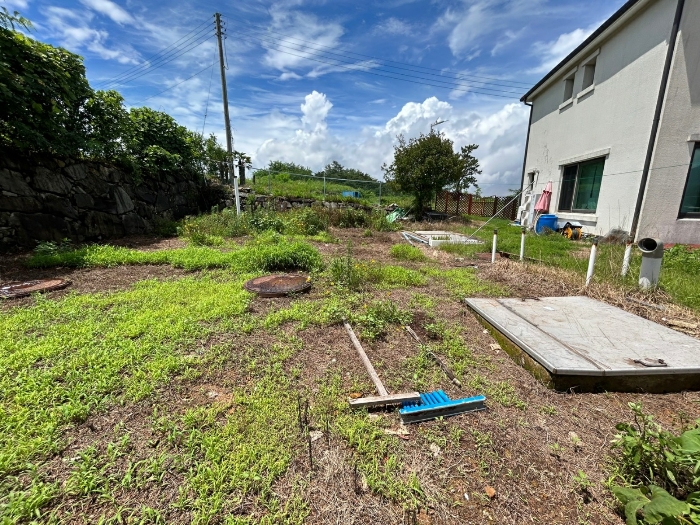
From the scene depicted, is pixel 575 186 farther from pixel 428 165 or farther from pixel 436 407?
pixel 436 407

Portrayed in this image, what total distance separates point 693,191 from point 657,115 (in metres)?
1.79

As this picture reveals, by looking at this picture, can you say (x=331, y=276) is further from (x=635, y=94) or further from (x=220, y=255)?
(x=635, y=94)

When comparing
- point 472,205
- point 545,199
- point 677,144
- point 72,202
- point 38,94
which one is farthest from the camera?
point 472,205

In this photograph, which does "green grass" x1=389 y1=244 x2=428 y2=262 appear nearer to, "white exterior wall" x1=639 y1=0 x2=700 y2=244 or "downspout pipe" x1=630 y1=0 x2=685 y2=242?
"downspout pipe" x1=630 y1=0 x2=685 y2=242

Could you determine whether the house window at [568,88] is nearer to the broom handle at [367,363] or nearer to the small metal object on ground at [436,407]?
the broom handle at [367,363]

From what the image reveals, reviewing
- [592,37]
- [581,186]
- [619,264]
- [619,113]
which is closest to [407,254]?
[619,264]

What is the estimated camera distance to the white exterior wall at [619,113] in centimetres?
638

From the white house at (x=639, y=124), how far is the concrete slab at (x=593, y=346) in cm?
545

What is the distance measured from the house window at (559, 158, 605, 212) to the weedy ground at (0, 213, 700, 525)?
6405 millimetres

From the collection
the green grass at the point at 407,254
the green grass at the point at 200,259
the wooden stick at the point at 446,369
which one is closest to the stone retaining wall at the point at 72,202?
the green grass at the point at 200,259

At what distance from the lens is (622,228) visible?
692 cm

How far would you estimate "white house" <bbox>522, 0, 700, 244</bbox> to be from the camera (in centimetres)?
598

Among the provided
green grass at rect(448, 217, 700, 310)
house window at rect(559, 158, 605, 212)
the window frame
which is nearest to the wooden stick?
green grass at rect(448, 217, 700, 310)

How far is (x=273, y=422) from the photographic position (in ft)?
5.46
